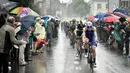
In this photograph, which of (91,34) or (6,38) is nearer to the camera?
(6,38)

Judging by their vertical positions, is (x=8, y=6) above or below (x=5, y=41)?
above

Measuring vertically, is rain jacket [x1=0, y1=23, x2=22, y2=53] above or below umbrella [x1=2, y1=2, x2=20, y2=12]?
below

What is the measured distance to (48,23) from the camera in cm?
2812

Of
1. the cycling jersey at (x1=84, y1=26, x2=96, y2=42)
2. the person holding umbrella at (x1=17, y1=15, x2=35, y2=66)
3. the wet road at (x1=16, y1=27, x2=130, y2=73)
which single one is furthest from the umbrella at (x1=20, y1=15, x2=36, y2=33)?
the cycling jersey at (x1=84, y1=26, x2=96, y2=42)

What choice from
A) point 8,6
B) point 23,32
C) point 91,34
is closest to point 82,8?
point 8,6

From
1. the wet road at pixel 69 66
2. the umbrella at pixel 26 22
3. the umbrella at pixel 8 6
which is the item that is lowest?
the wet road at pixel 69 66

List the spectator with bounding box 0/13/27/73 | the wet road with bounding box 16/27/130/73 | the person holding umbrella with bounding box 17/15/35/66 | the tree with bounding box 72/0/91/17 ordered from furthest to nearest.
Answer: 1. the tree with bounding box 72/0/91/17
2. the person holding umbrella with bounding box 17/15/35/66
3. the wet road with bounding box 16/27/130/73
4. the spectator with bounding box 0/13/27/73

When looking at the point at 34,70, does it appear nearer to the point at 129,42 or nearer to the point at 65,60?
the point at 65,60

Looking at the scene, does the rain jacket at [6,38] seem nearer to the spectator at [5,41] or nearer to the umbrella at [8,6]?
the spectator at [5,41]

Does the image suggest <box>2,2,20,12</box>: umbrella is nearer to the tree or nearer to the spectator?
the spectator

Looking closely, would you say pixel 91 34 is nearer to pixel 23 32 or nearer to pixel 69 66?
pixel 69 66

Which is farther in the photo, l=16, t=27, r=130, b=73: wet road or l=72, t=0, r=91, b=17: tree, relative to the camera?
l=72, t=0, r=91, b=17: tree

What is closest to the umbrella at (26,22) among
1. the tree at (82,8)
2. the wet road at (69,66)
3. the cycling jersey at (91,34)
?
the wet road at (69,66)

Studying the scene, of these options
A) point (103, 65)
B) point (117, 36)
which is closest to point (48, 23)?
point (117, 36)
